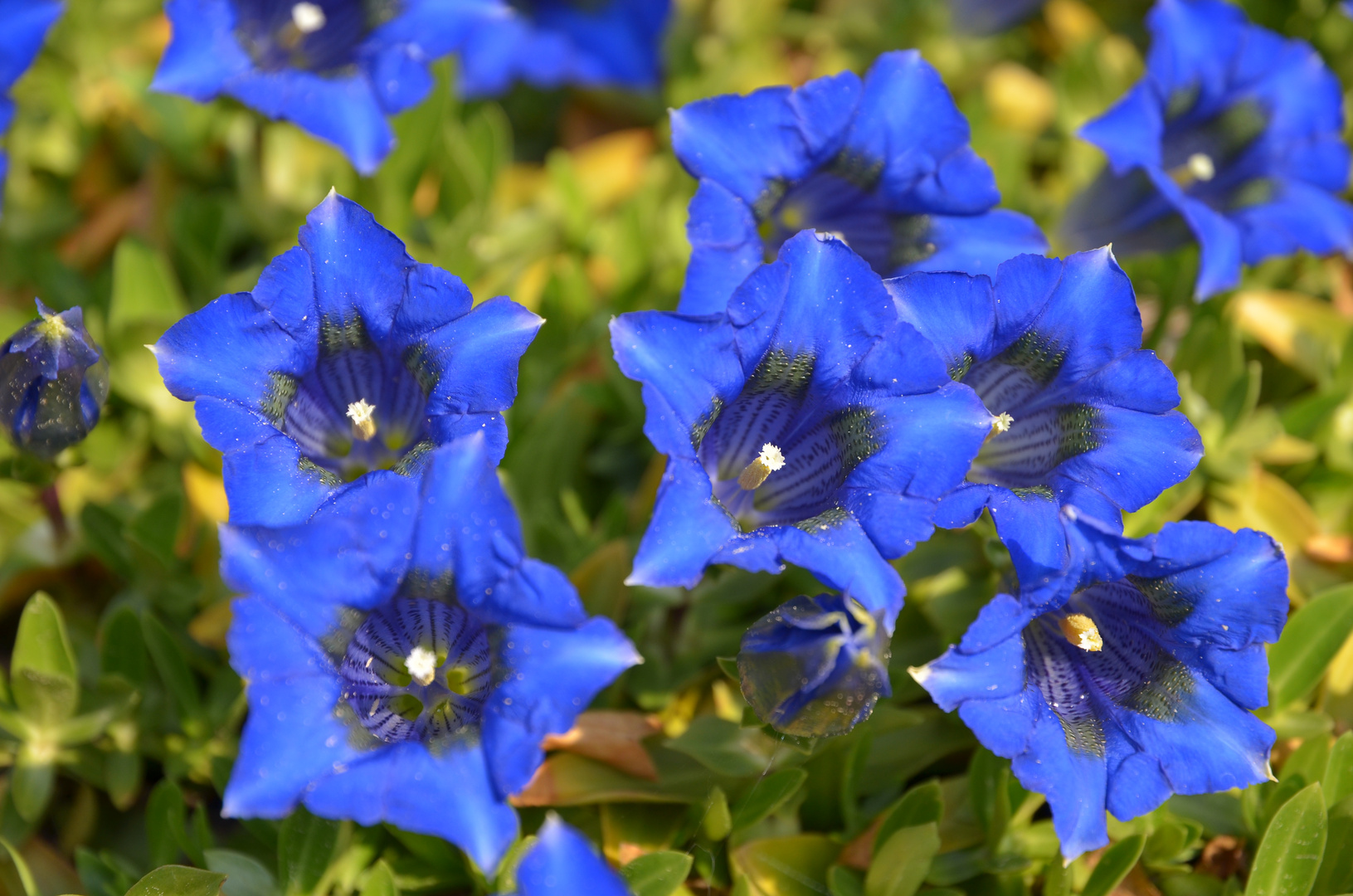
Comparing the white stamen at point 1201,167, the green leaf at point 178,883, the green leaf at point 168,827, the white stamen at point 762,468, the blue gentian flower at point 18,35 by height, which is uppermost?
the blue gentian flower at point 18,35

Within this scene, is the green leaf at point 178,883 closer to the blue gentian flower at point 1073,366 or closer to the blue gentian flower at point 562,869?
the blue gentian flower at point 562,869

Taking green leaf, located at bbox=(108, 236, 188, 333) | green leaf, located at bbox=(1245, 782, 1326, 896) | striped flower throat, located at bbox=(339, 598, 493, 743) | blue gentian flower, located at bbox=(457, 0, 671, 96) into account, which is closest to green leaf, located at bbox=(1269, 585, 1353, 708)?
green leaf, located at bbox=(1245, 782, 1326, 896)

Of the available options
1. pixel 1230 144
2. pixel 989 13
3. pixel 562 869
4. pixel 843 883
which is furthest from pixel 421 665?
pixel 989 13

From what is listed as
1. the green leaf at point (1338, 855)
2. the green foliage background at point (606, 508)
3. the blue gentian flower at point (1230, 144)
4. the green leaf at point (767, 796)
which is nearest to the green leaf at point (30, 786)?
the green foliage background at point (606, 508)

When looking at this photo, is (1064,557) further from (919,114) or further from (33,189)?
(33,189)

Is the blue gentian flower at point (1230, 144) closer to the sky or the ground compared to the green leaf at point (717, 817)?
closer to the sky

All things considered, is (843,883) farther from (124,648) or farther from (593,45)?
(593,45)
